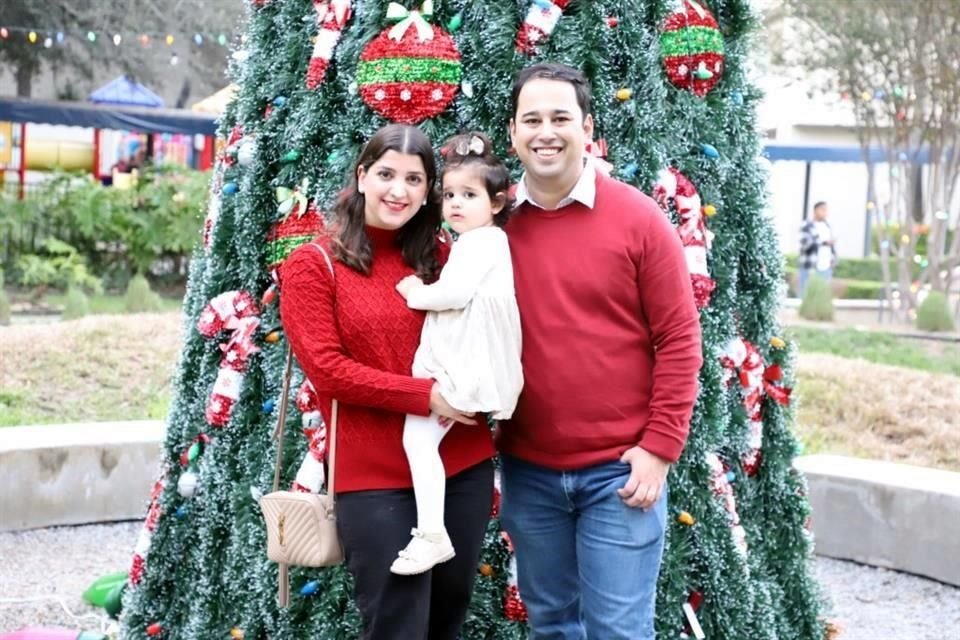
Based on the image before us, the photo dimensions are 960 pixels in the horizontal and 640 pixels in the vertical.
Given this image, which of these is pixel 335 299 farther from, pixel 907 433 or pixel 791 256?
pixel 791 256

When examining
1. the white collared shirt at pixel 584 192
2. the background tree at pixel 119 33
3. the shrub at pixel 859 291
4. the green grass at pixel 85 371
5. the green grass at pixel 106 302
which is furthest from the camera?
the shrub at pixel 859 291

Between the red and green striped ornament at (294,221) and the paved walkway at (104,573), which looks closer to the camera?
the red and green striped ornament at (294,221)

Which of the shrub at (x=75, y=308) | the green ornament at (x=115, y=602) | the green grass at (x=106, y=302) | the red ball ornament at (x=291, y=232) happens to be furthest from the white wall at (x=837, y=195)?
the red ball ornament at (x=291, y=232)

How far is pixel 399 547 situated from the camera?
9.23ft

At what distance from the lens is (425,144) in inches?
114

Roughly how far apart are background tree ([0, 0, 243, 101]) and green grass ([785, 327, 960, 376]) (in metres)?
10.1

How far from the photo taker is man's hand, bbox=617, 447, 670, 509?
2828 mm

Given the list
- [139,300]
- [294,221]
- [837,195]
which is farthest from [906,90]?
[837,195]

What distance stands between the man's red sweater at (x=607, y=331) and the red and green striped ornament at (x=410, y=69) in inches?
29.5

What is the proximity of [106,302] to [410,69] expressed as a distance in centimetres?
1315

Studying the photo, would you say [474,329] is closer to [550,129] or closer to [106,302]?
[550,129]

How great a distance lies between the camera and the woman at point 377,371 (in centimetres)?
278

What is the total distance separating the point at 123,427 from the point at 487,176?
4353 mm

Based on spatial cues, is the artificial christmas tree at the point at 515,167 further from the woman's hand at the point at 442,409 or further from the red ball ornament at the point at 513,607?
the woman's hand at the point at 442,409
